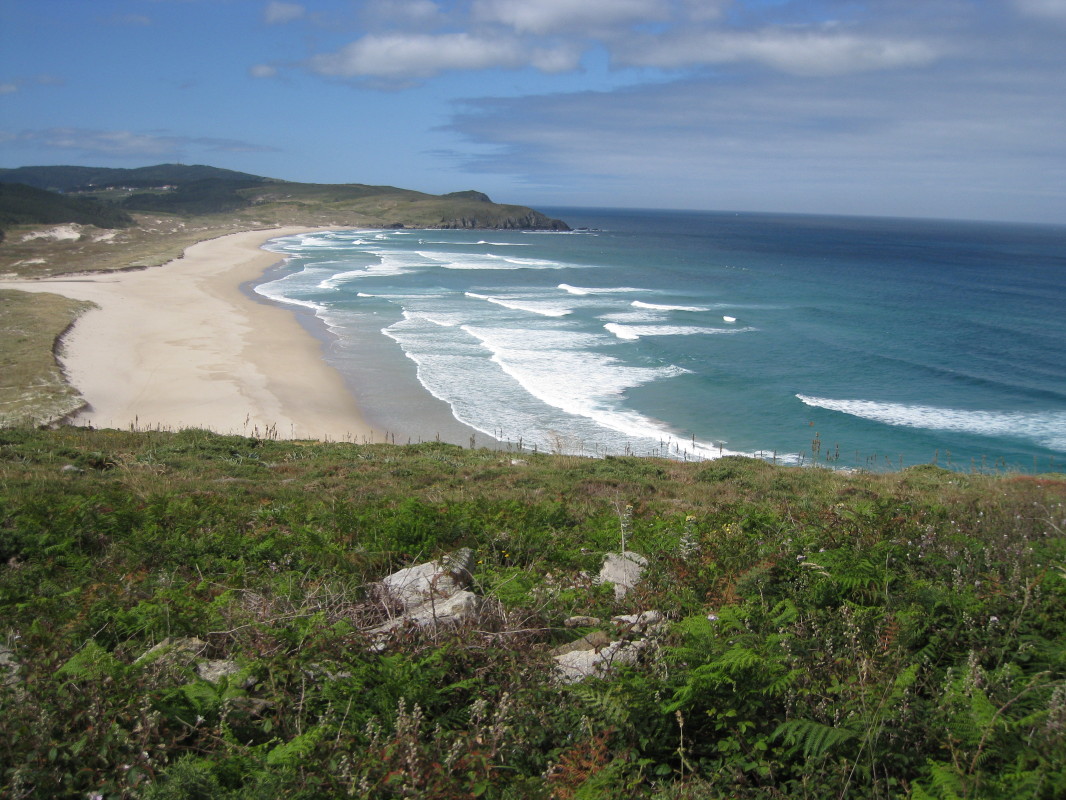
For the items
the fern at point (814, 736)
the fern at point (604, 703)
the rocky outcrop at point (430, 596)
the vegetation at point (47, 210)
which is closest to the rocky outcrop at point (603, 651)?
the fern at point (604, 703)

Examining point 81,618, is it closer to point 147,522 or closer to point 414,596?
point 414,596

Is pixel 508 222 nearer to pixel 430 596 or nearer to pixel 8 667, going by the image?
pixel 430 596

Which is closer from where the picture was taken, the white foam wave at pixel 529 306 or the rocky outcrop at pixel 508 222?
the white foam wave at pixel 529 306

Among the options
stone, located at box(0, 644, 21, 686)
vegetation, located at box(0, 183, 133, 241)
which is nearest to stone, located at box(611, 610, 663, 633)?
stone, located at box(0, 644, 21, 686)

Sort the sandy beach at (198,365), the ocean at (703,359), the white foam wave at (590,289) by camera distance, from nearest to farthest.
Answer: the sandy beach at (198,365) → the ocean at (703,359) → the white foam wave at (590,289)

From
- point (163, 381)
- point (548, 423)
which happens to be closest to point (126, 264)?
point (163, 381)

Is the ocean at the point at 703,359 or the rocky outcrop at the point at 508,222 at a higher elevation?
the rocky outcrop at the point at 508,222

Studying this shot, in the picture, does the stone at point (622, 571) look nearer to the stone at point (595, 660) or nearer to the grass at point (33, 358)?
the stone at point (595, 660)
